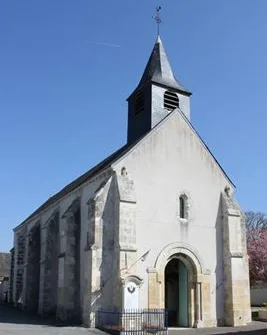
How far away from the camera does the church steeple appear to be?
26.5 metres

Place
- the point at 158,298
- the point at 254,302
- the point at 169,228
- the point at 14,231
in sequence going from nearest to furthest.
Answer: the point at 158,298 < the point at 169,228 < the point at 254,302 < the point at 14,231

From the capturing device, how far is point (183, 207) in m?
25.1

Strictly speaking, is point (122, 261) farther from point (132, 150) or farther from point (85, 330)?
point (132, 150)

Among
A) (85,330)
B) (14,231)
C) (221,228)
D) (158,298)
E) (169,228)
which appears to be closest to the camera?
(85,330)

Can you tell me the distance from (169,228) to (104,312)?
5.47m

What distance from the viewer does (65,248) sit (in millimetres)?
25188

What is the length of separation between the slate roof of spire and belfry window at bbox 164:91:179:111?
455 mm

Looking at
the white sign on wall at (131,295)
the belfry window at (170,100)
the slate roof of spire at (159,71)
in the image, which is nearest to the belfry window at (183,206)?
the white sign on wall at (131,295)

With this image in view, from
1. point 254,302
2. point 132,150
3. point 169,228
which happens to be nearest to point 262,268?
point 254,302

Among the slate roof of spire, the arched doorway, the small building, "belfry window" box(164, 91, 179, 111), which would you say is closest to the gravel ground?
the arched doorway

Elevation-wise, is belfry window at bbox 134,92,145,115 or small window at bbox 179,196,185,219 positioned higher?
belfry window at bbox 134,92,145,115

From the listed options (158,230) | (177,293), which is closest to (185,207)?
(158,230)

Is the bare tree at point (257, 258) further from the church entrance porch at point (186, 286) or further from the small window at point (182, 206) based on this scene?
the small window at point (182, 206)

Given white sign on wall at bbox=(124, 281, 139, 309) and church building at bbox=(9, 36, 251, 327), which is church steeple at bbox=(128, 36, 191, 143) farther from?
white sign on wall at bbox=(124, 281, 139, 309)
